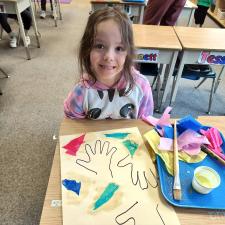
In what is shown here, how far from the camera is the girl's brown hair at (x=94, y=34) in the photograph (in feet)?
2.60

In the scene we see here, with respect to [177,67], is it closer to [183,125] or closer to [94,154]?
[183,125]

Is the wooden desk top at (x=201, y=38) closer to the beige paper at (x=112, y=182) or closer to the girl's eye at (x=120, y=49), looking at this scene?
the girl's eye at (x=120, y=49)

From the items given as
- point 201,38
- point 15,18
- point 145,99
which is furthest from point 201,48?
point 15,18

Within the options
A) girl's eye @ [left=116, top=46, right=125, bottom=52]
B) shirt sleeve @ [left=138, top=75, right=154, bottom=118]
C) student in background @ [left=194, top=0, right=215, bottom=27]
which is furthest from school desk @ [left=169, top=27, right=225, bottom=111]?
student in background @ [left=194, top=0, right=215, bottom=27]

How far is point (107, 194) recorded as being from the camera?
0.59 meters

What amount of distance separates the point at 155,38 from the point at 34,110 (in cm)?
126

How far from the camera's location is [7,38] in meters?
3.29

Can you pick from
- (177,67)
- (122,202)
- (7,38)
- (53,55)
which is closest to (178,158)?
(122,202)

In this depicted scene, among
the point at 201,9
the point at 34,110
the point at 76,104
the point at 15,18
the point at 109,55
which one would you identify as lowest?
the point at 34,110

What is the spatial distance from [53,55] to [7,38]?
95cm

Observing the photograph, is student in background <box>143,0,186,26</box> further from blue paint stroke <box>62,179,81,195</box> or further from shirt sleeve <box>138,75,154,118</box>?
blue paint stroke <box>62,179,81,195</box>

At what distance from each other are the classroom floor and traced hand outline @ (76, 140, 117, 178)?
0.81m

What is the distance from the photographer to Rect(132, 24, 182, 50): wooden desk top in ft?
5.15

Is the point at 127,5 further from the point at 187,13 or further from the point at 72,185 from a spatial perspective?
the point at 72,185
